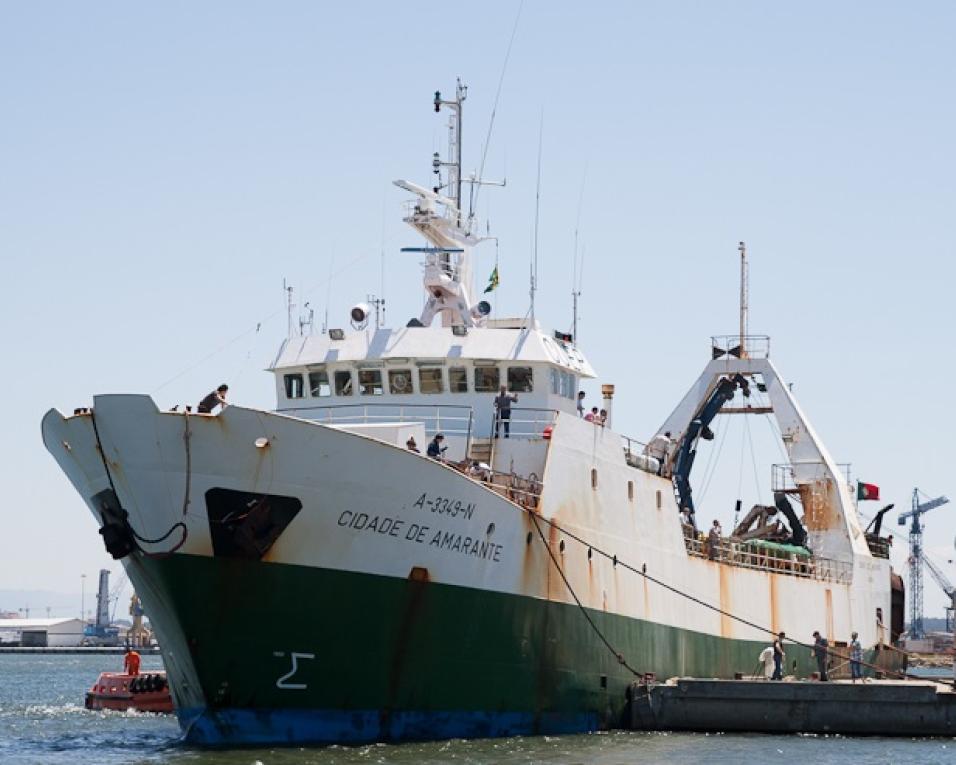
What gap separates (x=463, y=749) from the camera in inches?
976

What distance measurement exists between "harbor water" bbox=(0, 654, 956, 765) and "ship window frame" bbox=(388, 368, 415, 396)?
6.68m

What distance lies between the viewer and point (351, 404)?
30.2m

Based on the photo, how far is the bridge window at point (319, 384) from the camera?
100 ft

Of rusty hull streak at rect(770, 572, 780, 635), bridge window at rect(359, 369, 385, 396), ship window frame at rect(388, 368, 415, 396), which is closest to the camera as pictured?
ship window frame at rect(388, 368, 415, 396)

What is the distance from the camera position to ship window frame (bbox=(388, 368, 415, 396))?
30.0m

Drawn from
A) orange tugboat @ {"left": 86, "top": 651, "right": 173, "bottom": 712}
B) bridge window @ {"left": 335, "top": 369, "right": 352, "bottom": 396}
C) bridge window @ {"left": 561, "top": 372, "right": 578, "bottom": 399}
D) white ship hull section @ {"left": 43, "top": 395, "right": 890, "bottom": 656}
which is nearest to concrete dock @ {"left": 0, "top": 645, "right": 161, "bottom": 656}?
orange tugboat @ {"left": 86, "top": 651, "right": 173, "bottom": 712}

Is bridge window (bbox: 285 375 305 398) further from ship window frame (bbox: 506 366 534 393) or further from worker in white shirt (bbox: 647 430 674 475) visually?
Answer: worker in white shirt (bbox: 647 430 674 475)

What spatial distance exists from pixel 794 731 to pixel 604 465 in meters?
5.89

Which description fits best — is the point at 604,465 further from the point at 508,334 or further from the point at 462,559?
the point at 462,559

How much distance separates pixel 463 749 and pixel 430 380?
7508 millimetres

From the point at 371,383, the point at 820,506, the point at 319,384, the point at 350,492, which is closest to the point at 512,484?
the point at 350,492

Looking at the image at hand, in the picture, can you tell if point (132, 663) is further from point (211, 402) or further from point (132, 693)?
point (211, 402)

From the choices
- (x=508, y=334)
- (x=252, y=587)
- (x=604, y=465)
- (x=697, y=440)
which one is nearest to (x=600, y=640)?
(x=604, y=465)

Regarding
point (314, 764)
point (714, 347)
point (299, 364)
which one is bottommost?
point (314, 764)
